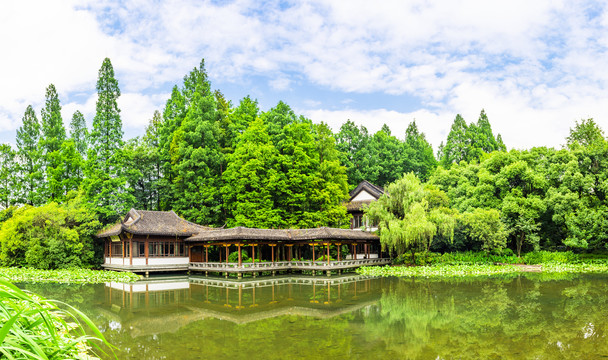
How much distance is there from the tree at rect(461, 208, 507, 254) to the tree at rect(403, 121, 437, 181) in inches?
610

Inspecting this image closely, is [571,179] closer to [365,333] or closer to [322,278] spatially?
[322,278]

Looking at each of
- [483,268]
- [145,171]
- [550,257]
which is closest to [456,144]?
[550,257]

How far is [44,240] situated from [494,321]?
74.8ft

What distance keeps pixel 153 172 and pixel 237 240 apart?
14.7 meters

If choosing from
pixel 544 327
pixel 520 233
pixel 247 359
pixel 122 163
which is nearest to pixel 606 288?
pixel 544 327

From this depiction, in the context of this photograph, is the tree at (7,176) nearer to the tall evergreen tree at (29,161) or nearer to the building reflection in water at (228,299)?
the tall evergreen tree at (29,161)

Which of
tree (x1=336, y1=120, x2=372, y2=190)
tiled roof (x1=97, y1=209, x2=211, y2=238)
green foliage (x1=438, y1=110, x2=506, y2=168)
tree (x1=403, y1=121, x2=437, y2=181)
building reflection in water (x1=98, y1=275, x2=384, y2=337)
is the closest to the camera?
building reflection in water (x1=98, y1=275, x2=384, y2=337)

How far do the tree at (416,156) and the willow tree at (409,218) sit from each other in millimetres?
15771

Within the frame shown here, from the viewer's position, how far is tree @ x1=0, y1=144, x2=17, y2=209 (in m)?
29.5

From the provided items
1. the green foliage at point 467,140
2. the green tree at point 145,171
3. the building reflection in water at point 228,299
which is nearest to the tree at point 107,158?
the green tree at point 145,171

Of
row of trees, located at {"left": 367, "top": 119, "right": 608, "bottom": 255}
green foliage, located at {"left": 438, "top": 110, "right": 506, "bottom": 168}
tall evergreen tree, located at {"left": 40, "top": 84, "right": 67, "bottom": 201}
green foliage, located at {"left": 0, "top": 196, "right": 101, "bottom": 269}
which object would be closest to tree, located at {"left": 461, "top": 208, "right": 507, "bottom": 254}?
row of trees, located at {"left": 367, "top": 119, "right": 608, "bottom": 255}

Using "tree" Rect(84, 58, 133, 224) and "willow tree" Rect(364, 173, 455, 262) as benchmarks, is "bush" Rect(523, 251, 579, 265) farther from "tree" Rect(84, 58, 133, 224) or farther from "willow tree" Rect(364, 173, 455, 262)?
"tree" Rect(84, 58, 133, 224)

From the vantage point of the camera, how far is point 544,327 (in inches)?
364

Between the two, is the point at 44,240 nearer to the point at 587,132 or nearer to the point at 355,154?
the point at 355,154
